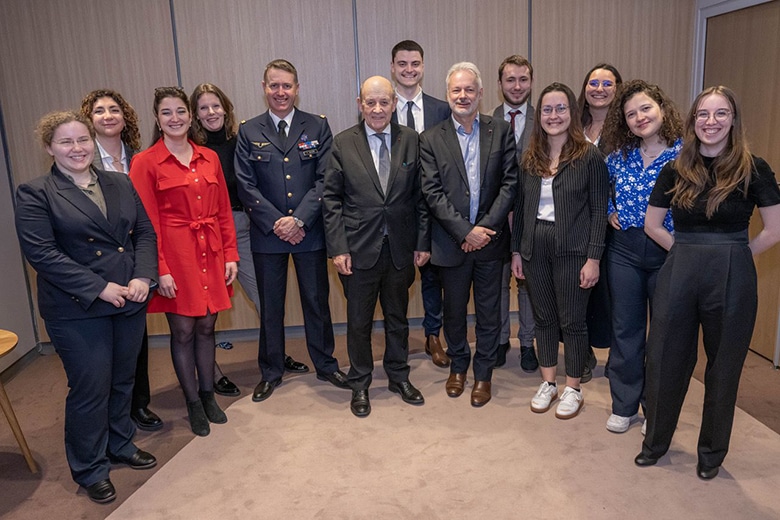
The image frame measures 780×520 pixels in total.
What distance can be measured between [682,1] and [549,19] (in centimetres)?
102

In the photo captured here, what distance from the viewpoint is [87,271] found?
8.08 ft

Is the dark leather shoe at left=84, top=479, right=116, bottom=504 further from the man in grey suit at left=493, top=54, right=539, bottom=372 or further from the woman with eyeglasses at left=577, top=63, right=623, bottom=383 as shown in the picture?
the woman with eyeglasses at left=577, top=63, right=623, bottom=383

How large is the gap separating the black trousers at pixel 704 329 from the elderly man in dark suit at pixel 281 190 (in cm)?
180

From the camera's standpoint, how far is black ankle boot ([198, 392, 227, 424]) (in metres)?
3.26

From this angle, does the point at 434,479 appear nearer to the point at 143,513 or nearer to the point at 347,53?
the point at 143,513

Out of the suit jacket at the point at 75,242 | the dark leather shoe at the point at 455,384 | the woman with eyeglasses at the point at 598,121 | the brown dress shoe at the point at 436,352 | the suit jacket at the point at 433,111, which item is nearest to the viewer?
the suit jacket at the point at 75,242

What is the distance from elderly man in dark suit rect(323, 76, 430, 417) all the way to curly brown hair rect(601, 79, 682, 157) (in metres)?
0.95

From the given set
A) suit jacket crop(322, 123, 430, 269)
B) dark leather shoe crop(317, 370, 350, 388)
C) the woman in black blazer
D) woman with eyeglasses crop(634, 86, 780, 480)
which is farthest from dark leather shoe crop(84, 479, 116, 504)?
woman with eyeglasses crop(634, 86, 780, 480)

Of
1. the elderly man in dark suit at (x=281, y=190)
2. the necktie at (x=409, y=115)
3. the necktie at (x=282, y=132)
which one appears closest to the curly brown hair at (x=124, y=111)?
the elderly man in dark suit at (x=281, y=190)

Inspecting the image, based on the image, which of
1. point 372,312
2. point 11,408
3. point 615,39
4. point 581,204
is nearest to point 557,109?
point 581,204

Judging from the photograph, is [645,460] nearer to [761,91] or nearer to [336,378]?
[336,378]

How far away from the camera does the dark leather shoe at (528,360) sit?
3805 millimetres

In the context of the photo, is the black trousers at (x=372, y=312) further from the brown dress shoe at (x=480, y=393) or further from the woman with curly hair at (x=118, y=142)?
the woman with curly hair at (x=118, y=142)

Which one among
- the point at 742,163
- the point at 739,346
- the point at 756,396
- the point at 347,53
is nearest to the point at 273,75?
the point at 347,53
